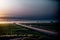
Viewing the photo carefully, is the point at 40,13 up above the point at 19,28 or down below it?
above

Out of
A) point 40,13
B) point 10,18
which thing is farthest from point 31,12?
point 10,18

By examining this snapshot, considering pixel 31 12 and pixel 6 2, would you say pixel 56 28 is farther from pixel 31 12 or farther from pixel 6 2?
pixel 6 2

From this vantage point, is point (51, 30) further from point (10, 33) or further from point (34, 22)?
point (10, 33)

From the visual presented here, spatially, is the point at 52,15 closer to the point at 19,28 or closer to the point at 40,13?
the point at 40,13

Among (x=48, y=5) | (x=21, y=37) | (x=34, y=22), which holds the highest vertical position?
(x=48, y=5)

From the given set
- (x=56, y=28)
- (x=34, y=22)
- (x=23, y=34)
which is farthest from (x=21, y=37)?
(x=56, y=28)

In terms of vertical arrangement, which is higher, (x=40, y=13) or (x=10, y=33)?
(x=40, y=13)

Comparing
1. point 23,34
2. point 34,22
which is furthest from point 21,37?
point 34,22
